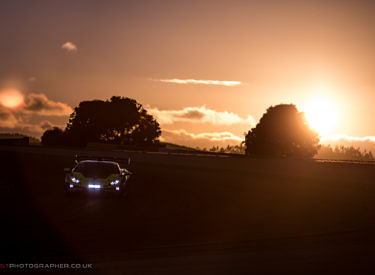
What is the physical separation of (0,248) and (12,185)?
14.5 m

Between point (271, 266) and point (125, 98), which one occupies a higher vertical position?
point (125, 98)

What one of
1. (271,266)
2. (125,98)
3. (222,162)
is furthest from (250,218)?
(125,98)

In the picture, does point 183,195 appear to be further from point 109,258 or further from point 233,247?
point 109,258

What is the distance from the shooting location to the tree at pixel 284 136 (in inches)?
3450

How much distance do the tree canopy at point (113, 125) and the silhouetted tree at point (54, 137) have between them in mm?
942

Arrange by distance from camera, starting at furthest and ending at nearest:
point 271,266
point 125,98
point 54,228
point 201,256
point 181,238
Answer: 1. point 125,98
2. point 54,228
3. point 181,238
4. point 201,256
5. point 271,266

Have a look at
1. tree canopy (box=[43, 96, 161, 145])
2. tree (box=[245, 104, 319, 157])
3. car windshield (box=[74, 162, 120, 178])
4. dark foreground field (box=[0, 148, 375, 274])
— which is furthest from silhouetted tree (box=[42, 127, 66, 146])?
car windshield (box=[74, 162, 120, 178])

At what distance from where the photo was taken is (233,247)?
30.3 feet

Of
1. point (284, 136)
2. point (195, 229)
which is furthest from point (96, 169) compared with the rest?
point (284, 136)

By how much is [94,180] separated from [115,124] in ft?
326

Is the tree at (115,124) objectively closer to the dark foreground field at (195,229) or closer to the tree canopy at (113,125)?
the tree canopy at (113,125)

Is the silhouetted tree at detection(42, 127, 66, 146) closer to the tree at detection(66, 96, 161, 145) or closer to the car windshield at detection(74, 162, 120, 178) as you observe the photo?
the tree at detection(66, 96, 161, 145)

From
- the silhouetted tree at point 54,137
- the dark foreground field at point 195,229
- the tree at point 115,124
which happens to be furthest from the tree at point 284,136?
the dark foreground field at point 195,229

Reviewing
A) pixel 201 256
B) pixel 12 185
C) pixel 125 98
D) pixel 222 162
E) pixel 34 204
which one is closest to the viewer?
pixel 201 256
